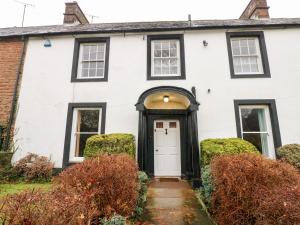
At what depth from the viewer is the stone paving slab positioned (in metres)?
4.81

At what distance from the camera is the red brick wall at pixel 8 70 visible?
10055mm

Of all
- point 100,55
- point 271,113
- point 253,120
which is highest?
point 100,55

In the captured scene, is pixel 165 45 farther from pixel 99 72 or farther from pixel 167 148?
pixel 167 148

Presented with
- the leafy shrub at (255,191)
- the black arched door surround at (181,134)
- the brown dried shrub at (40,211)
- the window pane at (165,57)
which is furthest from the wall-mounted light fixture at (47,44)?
the brown dried shrub at (40,211)

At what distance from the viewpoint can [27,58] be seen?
10719 millimetres

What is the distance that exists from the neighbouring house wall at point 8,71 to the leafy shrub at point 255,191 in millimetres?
9857

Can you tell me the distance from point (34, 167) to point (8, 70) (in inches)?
202

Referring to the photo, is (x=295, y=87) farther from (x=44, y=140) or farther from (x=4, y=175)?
(x=4, y=175)

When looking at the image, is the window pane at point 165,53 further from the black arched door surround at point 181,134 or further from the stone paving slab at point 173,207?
the stone paving slab at point 173,207

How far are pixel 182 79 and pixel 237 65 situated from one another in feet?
8.92

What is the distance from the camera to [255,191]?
3.54 metres

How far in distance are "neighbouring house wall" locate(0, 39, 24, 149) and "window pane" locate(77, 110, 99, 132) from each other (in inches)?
128

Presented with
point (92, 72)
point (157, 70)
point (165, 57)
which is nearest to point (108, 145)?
point (92, 72)

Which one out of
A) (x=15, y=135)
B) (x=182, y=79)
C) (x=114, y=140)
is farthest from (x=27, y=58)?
(x=182, y=79)
